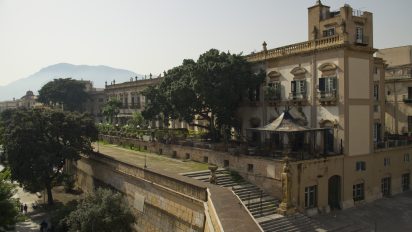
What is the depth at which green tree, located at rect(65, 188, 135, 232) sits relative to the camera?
22.2m

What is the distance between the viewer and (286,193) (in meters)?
25.2

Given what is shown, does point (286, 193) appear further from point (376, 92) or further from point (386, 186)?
point (376, 92)

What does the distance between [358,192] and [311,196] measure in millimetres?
5734

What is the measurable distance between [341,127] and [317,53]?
634cm

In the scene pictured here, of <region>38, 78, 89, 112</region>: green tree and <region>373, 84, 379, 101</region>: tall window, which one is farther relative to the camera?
<region>38, 78, 89, 112</region>: green tree

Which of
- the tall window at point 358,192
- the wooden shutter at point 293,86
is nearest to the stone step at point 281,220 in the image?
the tall window at point 358,192

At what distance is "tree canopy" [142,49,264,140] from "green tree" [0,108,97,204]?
9413mm

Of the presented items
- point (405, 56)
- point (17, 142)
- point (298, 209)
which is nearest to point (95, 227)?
point (298, 209)

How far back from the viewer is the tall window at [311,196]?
90.2ft

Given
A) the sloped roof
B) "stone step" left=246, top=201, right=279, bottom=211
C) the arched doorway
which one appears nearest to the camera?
"stone step" left=246, top=201, right=279, bottom=211

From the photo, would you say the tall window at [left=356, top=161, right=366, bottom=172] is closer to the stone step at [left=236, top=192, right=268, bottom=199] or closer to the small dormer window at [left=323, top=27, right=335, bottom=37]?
the stone step at [left=236, top=192, right=268, bottom=199]

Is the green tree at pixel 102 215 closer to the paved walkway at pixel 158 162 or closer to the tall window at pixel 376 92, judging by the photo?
the paved walkway at pixel 158 162

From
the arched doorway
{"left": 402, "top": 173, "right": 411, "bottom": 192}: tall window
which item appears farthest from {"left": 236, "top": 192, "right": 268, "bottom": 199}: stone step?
{"left": 402, "top": 173, "right": 411, "bottom": 192}: tall window

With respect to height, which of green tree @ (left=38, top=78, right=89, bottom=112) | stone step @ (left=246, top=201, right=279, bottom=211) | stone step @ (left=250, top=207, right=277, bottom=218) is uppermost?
green tree @ (left=38, top=78, right=89, bottom=112)
